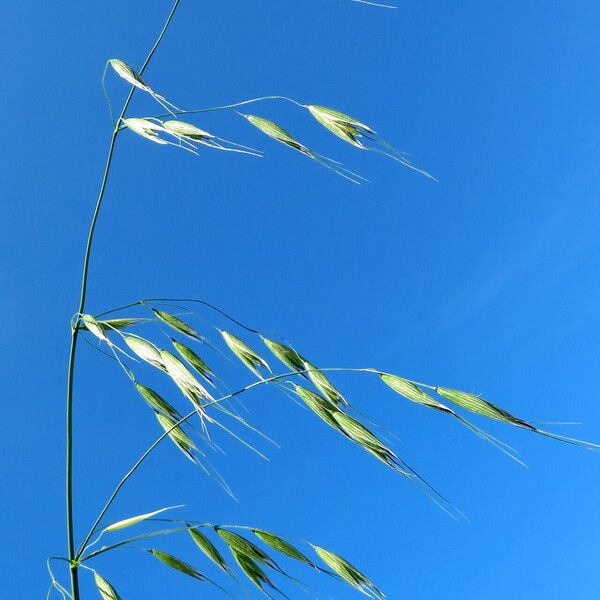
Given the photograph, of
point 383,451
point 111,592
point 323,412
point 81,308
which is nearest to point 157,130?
point 81,308

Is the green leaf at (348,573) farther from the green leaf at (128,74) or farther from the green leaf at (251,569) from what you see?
the green leaf at (128,74)

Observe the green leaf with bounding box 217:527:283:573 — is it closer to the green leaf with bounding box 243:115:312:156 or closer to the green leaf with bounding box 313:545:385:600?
the green leaf with bounding box 313:545:385:600

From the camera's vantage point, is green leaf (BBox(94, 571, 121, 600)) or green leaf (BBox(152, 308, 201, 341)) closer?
green leaf (BBox(94, 571, 121, 600))

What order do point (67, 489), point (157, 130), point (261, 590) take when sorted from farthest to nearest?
point (157, 130) → point (261, 590) → point (67, 489)

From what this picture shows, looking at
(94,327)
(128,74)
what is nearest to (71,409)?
(94,327)

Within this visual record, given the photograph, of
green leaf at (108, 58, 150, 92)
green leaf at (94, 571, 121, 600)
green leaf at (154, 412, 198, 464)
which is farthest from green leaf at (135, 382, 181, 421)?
green leaf at (108, 58, 150, 92)

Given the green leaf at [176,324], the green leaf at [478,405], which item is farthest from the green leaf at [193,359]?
the green leaf at [478,405]

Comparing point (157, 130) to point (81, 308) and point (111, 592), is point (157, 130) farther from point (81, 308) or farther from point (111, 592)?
point (111, 592)
